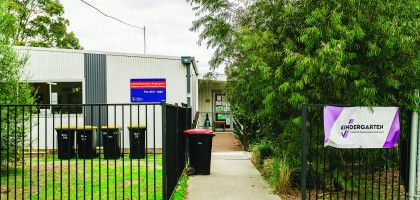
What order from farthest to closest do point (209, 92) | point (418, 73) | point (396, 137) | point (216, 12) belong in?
point (209, 92) → point (216, 12) → point (418, 73) → point (396, 137)

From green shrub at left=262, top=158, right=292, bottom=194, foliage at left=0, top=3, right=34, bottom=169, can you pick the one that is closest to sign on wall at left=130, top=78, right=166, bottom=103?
foliage at left=0, top=3, right=34, bottom=169

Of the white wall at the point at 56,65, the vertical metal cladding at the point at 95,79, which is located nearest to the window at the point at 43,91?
the white wall at the point at 56,65

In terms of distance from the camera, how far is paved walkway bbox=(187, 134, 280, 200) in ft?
26.3

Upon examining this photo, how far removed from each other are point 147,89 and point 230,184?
7.02 meters

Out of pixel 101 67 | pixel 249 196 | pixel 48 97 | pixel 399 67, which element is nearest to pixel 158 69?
pixel 101 67

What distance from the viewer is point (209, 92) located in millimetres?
29109

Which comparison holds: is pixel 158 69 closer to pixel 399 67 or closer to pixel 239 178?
pixel 239 178

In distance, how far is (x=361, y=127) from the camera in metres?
6.38

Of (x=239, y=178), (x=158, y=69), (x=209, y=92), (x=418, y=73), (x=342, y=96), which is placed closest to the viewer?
(x=418, y=73)

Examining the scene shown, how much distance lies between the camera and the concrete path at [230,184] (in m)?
8.01

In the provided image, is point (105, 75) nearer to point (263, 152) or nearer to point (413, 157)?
point (263, 152)

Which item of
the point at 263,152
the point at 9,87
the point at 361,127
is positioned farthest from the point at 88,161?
the point at 361,127

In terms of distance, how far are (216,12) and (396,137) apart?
14605 millimetres

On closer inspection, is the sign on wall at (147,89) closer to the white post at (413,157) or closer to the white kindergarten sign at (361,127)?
the white kindergarten sign at (361,127)
